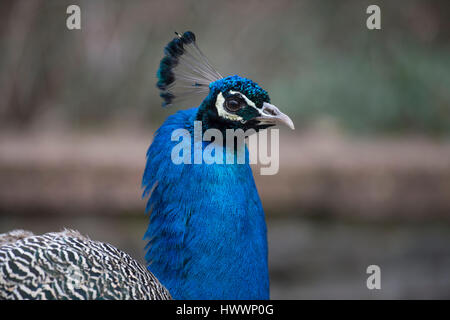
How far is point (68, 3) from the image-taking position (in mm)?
3025

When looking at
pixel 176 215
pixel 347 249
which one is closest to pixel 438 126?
pixel 347 249

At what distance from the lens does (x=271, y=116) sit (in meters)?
1.12

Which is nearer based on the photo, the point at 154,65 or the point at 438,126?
the point at 438,126

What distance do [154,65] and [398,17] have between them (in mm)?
1575

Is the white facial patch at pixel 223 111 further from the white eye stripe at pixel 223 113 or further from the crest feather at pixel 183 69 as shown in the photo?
the crest feather at pixel 183 69

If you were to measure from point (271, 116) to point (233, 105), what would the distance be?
9 centimetres

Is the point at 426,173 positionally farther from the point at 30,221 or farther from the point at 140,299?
the point at 30,221

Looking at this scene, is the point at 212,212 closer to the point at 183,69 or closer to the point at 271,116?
the point at 271,116

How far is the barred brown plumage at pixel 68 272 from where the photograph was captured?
0.89 m

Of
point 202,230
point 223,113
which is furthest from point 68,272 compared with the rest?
point 223,113

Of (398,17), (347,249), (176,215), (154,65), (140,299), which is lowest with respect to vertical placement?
(347,249)

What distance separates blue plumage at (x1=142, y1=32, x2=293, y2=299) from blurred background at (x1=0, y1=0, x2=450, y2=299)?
1.23m

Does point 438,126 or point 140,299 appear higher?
point 438,126
